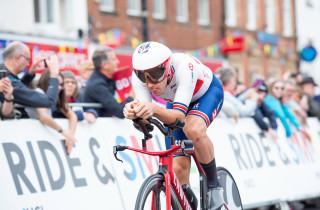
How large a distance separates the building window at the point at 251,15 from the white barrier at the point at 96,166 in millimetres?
28625

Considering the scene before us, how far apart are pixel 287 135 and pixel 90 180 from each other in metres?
5.66

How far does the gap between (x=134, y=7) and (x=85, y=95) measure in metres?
20.7

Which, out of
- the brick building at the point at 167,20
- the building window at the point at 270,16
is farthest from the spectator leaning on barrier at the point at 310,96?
the building window at the point at 270,16

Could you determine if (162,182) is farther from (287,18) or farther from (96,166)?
(287,18)

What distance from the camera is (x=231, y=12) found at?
38.1 m

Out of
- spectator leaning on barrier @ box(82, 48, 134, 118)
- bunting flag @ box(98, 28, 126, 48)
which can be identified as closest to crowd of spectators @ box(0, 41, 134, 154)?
spectator leaning on barrier @ box(82, 48, 134, 118)

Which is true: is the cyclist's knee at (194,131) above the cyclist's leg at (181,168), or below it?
above

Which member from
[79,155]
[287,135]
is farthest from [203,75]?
[287,135]

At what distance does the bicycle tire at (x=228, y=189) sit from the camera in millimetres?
7633

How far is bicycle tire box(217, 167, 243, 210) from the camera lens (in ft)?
25.0

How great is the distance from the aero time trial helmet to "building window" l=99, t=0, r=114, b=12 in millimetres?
22045

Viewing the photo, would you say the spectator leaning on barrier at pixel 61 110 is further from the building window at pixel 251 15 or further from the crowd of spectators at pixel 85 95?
the building window at pixel 251 15

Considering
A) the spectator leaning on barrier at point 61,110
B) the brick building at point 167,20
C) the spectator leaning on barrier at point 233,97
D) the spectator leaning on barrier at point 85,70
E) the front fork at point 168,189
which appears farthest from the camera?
the brick building at point 167,20

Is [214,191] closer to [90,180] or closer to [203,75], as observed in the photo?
[203,75]
